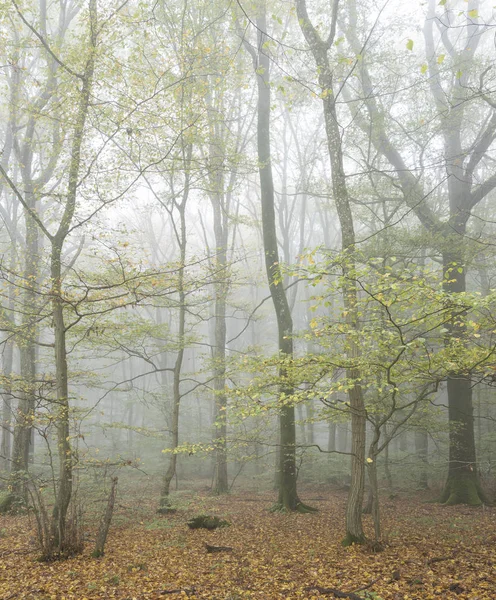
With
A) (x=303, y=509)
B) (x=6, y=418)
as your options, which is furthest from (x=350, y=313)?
(x=6, y=418)

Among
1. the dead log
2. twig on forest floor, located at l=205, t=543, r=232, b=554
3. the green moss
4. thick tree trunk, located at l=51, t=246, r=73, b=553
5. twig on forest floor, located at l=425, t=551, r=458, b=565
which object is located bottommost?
the green moss

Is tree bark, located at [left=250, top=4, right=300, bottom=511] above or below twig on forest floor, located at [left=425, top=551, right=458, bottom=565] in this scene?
above

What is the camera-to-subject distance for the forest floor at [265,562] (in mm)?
4559

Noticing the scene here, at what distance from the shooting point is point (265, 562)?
575 centimetres

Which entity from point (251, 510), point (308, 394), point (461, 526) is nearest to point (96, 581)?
point (308, 394)

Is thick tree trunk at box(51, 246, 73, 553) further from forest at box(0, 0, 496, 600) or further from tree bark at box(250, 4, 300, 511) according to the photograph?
tree bark at box(250, 4, 300, 511)

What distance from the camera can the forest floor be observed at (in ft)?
15.0

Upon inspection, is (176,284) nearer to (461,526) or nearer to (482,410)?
(461,526)

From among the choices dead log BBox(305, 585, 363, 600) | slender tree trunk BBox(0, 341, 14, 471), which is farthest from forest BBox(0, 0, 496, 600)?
slender tree trunk BBox(0, 341, 14, 471)

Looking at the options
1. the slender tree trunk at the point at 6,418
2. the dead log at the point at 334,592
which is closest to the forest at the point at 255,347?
the dead log at the point at 334,592

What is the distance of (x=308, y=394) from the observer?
16.1 feet

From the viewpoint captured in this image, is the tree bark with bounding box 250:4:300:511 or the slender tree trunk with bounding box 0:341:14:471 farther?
the slender tree trunk with bounding box 0:341:14:471

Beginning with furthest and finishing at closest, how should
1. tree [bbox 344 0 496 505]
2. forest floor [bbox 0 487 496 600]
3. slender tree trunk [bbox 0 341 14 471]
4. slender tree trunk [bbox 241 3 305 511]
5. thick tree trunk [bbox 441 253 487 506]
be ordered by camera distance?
1. slender tree trunk [bbox 0 341 14 471]
2. thick tree trunk [bbox 441 253 487 506]
3. tree [bbox 344 0 496 505]
4. slender tree trunk [bbox 241 3 305 511]
5. forest floor [bbox 0 487 496 600]

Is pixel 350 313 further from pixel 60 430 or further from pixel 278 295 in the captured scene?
pixel 60 430
